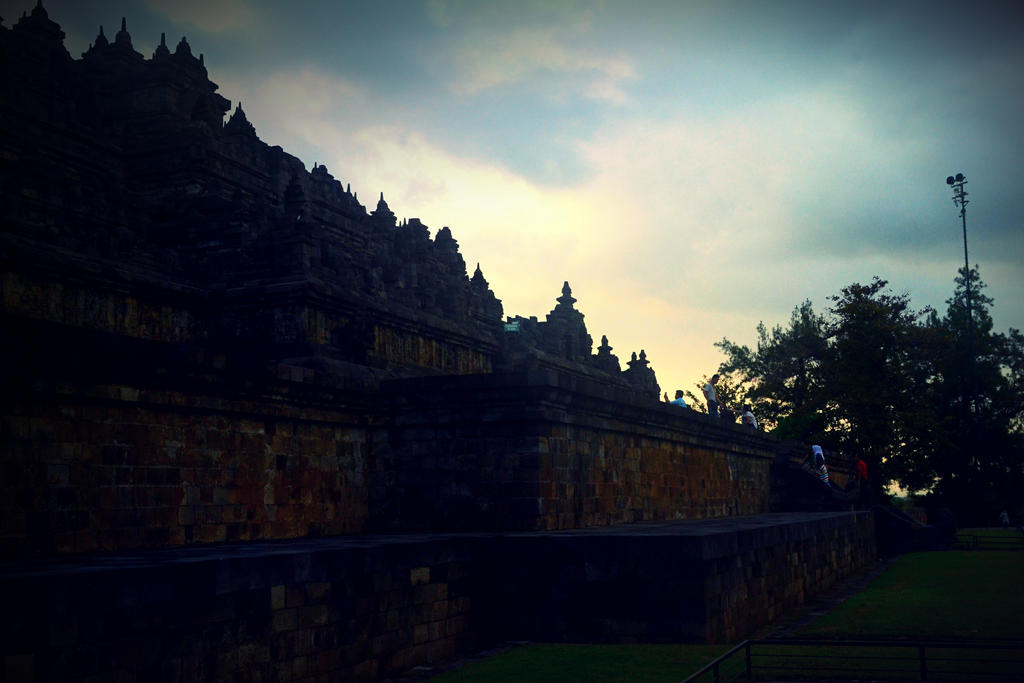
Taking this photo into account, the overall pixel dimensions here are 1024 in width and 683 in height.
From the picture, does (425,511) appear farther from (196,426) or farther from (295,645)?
(295,645)

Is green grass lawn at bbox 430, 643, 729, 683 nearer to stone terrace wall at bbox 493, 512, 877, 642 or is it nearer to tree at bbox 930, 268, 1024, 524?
stone terrace wall at bbox 493, 512, 877, 642

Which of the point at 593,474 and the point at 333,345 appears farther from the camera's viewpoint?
the point at 333,345

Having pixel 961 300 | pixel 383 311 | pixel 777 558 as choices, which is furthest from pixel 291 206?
pixel 961 300

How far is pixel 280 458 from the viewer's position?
39.1ft

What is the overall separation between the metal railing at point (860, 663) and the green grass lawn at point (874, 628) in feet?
0.79

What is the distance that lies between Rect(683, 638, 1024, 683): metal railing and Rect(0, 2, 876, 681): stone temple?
1.22m

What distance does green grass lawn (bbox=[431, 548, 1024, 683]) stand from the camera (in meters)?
8.73

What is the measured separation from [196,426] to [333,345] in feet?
15.8

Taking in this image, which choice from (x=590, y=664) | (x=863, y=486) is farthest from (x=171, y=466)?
(x=863, y=486)

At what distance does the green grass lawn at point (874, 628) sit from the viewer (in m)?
8.73

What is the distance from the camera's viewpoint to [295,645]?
7.98 metres

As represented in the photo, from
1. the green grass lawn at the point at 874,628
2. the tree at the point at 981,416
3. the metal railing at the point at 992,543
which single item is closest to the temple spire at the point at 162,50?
the green grass lawn at the point at 874,628

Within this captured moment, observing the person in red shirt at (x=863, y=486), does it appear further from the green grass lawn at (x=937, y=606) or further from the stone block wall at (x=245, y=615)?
the stone block wall at (x=245, y=615)

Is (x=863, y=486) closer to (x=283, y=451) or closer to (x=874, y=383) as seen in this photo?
(x=874, y=383)
